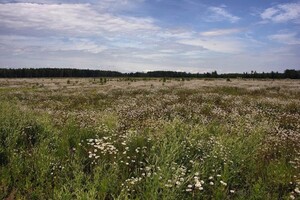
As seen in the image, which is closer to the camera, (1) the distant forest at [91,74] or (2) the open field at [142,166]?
(2) the open field at [142,166]

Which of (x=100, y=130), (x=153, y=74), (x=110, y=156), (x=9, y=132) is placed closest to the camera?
(x=110, y=156)

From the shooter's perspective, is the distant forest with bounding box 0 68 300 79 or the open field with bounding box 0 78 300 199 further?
the distant forest with bounding box 0 68 300 79

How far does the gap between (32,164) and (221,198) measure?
4.54m

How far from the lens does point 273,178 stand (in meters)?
7.25

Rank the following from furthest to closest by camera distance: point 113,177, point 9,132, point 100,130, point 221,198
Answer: point 100,130 < point 9,132 < point 113,177 < point 221,198

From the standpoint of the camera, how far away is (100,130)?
10.2 meters

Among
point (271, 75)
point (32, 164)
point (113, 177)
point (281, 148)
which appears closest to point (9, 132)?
point (32, 164)

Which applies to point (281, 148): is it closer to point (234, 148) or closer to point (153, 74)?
point (234, 148)

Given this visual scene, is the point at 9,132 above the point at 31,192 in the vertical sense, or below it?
above

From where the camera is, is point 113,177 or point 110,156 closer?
point 113,177

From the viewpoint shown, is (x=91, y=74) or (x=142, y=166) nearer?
(x=142, y=166)

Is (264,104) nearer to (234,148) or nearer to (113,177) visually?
(234,148)

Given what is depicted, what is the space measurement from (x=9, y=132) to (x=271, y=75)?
384 feet

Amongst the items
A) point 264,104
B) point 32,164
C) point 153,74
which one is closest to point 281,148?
point 32,164
